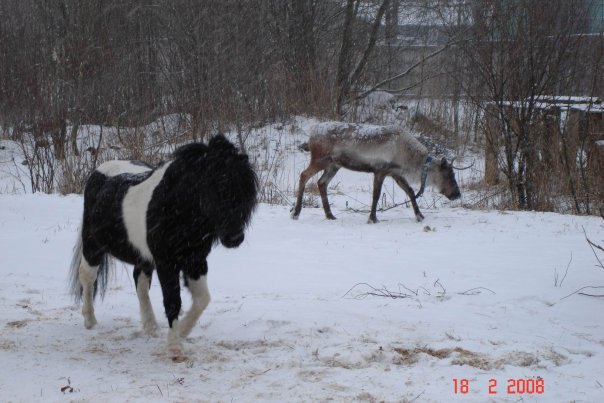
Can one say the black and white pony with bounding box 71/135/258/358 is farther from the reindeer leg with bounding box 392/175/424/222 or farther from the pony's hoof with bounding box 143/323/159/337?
the reindeer leg with bounding box 392/175/424/222

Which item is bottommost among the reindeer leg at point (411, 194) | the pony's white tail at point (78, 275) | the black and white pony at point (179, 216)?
the reindeer leg at point (411, 194)

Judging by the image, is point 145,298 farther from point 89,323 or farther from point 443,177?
point 443,177

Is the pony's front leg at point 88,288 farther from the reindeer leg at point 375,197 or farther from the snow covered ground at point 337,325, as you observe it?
the reindeer leg at point 375,197

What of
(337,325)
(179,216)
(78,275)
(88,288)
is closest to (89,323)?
(88,288)

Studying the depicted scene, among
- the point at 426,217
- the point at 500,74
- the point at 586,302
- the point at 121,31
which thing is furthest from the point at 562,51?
the point at 121,31

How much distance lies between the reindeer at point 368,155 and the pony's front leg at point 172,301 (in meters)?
5.69

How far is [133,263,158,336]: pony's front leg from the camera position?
4.86 m

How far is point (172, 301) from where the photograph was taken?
4.33 m

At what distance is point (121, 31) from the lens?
1947cm

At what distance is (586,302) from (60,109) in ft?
45.4

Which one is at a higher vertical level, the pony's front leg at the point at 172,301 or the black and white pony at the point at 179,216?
the black and white pony at the point at 179,216
